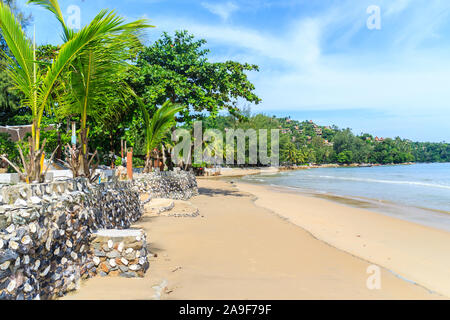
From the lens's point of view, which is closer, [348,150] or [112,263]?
[112,263]

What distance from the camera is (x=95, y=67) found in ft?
17.5

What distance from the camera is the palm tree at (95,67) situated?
4598mm

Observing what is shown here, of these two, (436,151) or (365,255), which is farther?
(436,151)

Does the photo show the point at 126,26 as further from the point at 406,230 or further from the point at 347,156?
the point at 347,156

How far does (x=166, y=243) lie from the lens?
6906 millimetres

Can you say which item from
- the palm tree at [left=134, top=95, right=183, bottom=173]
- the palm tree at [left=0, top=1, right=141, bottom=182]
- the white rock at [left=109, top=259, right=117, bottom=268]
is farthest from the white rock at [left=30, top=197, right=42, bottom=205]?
the palm tree at [left=134, top=95, right=183, bottom=173]

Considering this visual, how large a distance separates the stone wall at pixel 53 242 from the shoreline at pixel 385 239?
4.77 metres

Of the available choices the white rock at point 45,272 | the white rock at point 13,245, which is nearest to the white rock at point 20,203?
the white rock at point 13,245

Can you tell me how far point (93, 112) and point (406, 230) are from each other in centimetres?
957

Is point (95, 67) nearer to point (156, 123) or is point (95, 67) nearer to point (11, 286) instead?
point (11, 286)

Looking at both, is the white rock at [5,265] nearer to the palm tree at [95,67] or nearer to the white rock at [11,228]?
the white rock at [11,228]

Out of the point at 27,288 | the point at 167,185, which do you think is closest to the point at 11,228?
the point at 27,288

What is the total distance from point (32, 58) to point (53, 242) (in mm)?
2576
